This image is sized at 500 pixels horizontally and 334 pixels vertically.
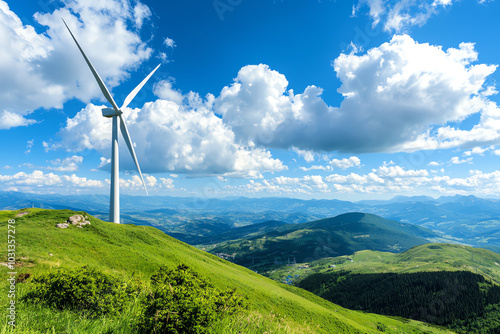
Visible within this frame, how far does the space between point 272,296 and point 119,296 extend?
3443 inches

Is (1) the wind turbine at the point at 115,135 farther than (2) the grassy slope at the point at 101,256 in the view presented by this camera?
Yes

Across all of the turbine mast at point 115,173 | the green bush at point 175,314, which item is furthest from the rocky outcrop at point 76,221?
the green bush at point 175,314

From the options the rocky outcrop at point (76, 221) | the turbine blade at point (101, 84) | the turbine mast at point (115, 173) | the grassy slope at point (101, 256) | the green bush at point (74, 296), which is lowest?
the grassy slope at point (101, 256)

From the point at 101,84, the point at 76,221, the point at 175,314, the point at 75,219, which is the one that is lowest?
the point at 76,221

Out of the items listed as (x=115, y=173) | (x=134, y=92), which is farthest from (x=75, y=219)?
(x=134, y=92)

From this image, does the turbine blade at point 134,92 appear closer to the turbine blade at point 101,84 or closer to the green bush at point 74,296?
the turbine blade at point 101,84

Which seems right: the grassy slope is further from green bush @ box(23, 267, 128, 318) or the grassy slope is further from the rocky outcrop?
the rocky outcrop

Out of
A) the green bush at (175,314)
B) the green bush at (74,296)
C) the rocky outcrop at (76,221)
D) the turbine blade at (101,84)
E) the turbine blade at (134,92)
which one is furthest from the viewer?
the turbine blade at (134,92)

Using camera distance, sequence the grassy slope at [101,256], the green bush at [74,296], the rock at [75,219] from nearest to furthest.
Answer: the green bush at [74,296]
the grassy slope at [101,256]
the rock at [75,219]

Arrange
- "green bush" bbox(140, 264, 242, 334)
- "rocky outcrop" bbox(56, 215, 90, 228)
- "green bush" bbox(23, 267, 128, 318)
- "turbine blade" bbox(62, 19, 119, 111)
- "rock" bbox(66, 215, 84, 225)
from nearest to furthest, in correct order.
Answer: "green bush" bbox(140, 264, 242, 334), "green bush" bbox(23, 267, 128, 318), "turbine blade" bbox(62, 19, 119, 111), "rocky outcrop" bbox(56, 215, 90, 228), "rock" bbox(66, 215, 84, 225)

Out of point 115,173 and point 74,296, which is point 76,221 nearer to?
point 115,173

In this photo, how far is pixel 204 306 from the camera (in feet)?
36.8

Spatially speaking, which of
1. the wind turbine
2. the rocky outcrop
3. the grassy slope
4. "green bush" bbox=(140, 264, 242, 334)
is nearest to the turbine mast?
the wind turbine

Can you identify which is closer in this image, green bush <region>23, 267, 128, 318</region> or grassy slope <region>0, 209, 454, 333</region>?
green bush <region>23, 267, 128, 318</region>
